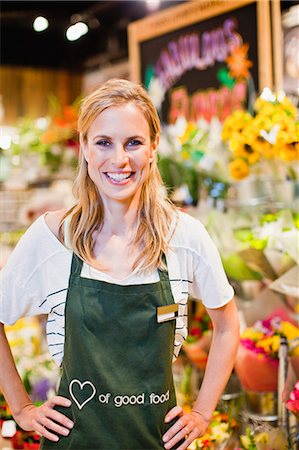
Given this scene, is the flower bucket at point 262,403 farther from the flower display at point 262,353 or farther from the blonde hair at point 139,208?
the blonde hair at point 139,208

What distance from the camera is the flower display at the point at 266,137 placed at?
8.55 feet

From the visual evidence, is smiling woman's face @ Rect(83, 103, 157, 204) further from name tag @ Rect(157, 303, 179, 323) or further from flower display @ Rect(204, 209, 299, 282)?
flower display @ Rect(204, 209, 299, 282)

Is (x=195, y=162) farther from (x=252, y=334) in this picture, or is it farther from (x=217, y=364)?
(x=217, y=364)

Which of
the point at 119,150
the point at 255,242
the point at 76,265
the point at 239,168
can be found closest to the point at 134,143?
the point at 119,150

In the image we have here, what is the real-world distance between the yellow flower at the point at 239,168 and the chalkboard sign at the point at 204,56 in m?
0.88

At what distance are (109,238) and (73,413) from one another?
47cm

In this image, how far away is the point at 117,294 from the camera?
1743mm

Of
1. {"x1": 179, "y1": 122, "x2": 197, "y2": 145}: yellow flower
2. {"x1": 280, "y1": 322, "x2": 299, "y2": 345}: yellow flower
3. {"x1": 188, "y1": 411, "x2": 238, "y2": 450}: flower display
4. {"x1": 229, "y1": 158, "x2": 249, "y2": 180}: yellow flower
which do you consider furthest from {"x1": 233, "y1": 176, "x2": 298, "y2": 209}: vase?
{"x1": 188, "y1": 411, "x2": 238, "y2": 450}: flower display

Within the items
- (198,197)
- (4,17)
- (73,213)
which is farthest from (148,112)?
(4,17)

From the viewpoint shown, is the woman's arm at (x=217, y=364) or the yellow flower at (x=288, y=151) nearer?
the woman's arm at (x=217, y=364)

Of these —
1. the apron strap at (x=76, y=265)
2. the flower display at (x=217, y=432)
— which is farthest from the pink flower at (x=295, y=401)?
the apron strap at (x=76, y=265)

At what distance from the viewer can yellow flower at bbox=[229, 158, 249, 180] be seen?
2.89 meters

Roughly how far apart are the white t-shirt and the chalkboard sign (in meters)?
1.99

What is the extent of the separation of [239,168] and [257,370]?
0.86 meters
